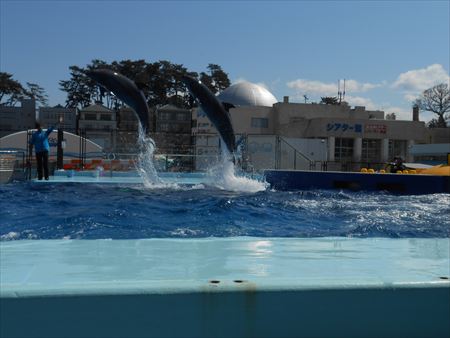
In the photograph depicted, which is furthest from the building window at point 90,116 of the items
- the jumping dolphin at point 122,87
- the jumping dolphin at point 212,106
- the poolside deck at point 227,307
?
the poolside deck at point 227,307

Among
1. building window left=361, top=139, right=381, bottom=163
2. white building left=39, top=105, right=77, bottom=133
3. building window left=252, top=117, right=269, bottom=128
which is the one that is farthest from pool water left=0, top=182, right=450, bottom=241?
white building left=39, top=105, right=77, bottom=133

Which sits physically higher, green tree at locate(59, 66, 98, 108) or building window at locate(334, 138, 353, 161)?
green tree at locate(59, 66, 98, 108)

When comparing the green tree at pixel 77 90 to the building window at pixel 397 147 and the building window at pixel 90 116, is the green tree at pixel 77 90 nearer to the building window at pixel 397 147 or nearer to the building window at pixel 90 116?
the building window at pixel 90 116

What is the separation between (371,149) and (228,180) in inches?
1294

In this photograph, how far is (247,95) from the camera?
55.9 meters

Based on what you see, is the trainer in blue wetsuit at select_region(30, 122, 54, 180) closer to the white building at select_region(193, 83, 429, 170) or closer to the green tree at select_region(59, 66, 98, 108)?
the white building at select_region(193, 83, 429, 170)

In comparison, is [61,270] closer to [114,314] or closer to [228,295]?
[114,314]

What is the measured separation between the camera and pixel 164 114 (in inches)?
2218

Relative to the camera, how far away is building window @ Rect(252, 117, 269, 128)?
49281 millimetres

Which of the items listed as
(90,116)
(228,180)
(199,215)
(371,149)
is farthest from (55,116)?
(199,215)

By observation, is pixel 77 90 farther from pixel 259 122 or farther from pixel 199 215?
pixel 199 215

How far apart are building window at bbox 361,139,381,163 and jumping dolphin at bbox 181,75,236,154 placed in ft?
107

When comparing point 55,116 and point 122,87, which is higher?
point 55,116

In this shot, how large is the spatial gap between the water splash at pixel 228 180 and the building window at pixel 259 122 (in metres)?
34.3
